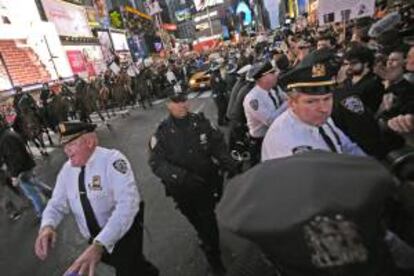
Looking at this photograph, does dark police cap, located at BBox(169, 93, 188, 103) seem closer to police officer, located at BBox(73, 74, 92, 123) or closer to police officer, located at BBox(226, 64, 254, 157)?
police officer, located at BBox(226, 64, 254, 157)

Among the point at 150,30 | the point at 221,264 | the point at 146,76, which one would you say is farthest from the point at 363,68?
the point at 150,30

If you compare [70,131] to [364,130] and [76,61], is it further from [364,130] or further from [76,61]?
[76,61]

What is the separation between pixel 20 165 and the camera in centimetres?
710

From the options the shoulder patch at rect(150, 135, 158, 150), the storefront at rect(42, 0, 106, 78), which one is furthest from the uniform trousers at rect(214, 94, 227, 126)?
the storefront at rect(42, 0, 106, 78)

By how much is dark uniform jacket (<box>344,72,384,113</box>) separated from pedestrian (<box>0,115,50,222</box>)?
5.55m

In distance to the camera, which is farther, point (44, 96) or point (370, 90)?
point (44, 96)

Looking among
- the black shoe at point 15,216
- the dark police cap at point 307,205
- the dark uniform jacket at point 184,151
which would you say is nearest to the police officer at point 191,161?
the dark uniform jacket at point 184,151

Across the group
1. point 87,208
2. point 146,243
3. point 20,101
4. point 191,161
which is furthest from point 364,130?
point 20,101

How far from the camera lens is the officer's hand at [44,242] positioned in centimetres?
290

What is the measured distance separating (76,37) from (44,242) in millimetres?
30436

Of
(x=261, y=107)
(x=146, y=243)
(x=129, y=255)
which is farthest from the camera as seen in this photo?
(x=146, y=243)

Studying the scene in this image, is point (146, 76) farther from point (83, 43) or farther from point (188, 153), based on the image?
point (188, 153)

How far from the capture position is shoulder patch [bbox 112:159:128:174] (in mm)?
3150

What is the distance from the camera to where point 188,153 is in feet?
13.5
